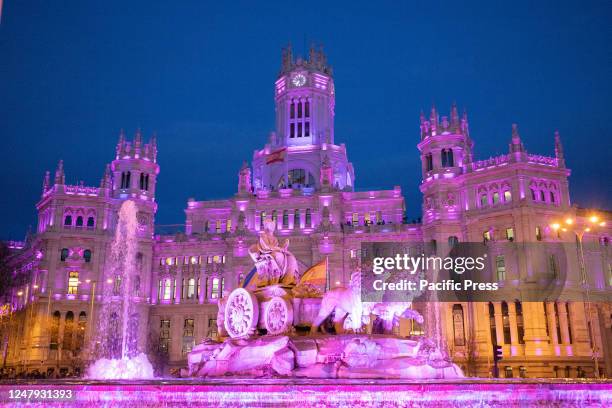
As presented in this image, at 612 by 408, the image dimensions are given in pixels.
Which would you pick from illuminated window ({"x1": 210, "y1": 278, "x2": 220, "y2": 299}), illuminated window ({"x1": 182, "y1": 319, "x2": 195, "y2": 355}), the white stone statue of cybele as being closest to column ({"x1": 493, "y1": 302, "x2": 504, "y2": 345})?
illuminated window ({"x1": 210, "y1": 278, "x2": 220, "y2": 299})

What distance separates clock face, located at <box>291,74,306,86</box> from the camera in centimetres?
10258

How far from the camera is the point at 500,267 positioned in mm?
64875

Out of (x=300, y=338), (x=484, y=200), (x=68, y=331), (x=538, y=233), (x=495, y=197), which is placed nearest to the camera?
(x=300, y=338)

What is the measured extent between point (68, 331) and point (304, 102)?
169 feet

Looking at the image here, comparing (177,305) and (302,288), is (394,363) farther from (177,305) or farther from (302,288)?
(177,305)

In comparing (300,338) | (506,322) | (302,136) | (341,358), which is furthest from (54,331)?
(341,358)

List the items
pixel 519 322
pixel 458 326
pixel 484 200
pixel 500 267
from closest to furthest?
pixel 519 322, pixel 500 267, pixel 458 326, pixel 484 200

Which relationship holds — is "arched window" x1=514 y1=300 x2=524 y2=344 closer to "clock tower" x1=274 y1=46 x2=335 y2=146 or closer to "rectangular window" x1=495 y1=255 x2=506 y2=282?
"rectangular window" x1=495 y1=255 x2=506 y2=282

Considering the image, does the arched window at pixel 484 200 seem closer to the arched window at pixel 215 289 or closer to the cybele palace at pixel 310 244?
the cybele palace at pixel 310 244

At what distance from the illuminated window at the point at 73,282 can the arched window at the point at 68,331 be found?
2957 millimetres

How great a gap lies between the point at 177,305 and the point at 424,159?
37951mm

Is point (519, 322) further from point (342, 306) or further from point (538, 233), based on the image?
point (342, 306)

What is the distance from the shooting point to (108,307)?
249 ft

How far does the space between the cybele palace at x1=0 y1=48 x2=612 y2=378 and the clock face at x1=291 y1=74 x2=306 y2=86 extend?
14.0 metres
